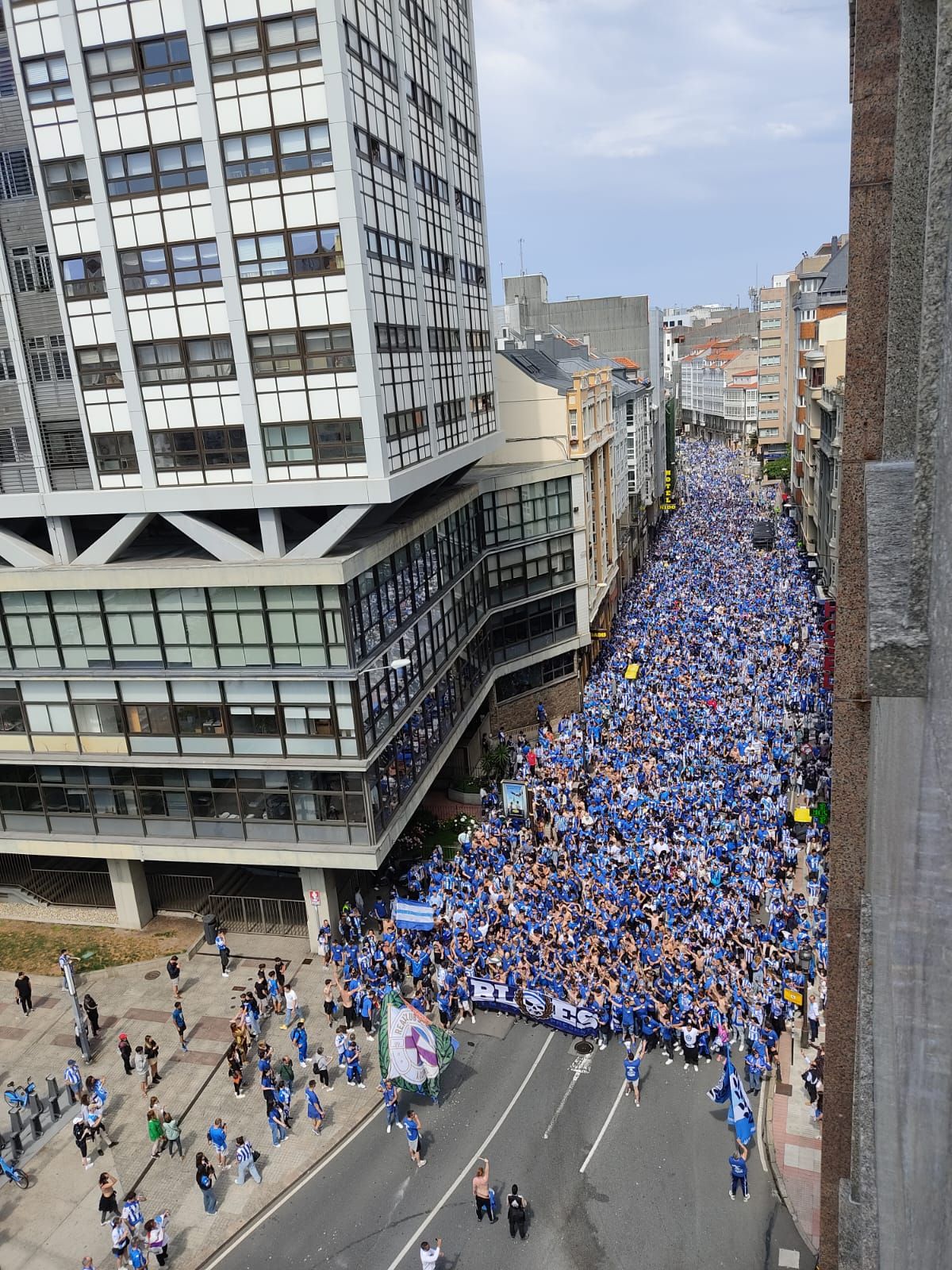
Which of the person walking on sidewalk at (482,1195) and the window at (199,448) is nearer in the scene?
the person walking on sidewalk at (482,1195)

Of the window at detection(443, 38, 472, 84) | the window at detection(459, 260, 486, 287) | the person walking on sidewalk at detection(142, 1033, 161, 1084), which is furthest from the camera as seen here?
the window at detection(459, 260, 486, 287)

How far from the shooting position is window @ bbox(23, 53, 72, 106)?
23188mm

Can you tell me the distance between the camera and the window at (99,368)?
2511 centimetres

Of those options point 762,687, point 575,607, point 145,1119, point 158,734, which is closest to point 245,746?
point 158,734

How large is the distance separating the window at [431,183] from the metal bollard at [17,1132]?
92.0 ft

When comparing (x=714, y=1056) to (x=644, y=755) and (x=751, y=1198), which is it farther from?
(x=644, y=755)

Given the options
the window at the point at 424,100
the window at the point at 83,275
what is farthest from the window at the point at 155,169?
the window at the point at 424,100

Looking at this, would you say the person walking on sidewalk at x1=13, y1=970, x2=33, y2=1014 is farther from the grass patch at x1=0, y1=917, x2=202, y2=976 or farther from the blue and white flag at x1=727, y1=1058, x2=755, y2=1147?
the blue and white flag at x1=727, y1=1058, x2=755, y2=1147

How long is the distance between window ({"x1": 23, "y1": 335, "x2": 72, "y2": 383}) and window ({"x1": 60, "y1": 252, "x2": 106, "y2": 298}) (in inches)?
55.1

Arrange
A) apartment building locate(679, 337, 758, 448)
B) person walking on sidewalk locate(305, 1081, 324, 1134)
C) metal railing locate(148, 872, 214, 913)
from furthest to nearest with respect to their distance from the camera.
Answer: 1. apartment building locate(679, 337, 758, 448)
2. metal railing locate(148, 872, 214, 913)
3. person walking on sidewalk locate(305, 1081, 324, 1134)

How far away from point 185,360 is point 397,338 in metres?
5.99

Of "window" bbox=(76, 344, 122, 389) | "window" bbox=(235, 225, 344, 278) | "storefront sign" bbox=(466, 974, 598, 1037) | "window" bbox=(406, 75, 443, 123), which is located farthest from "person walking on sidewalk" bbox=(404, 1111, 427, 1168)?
"window" bbox=(406, 75, 443, 123)

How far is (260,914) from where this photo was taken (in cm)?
2981

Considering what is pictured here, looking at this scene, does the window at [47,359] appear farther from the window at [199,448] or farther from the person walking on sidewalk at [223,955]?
the person walking on sidewalk at [223,955]
